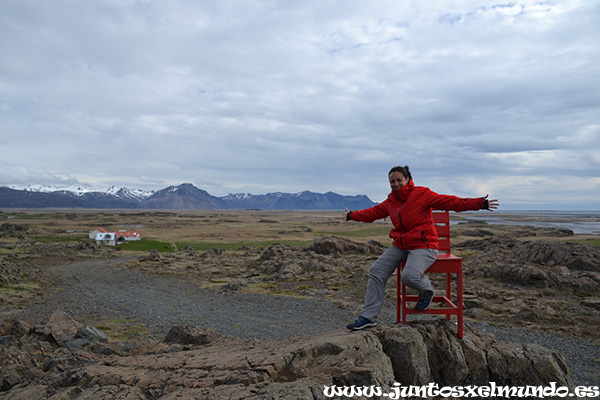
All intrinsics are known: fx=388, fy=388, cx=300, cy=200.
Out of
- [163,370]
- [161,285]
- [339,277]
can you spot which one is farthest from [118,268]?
[163,370]

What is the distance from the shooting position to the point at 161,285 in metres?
29.6

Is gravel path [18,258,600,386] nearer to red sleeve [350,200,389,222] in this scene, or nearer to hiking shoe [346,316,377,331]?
hiking shoe [346,316,377,331]

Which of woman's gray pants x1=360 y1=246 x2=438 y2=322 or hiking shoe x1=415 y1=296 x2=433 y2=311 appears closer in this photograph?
woman's gray pants x1=360 y1=246 x2=438 y2=322

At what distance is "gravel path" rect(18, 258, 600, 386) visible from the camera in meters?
14.0

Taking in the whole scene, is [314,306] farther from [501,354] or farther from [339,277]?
[501,354]

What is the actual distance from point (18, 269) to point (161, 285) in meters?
11.9

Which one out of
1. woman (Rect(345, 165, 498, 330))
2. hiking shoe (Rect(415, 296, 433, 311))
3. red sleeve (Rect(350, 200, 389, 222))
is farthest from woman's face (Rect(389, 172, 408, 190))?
hiking shoe (Rect(415, 296, 433, 311))

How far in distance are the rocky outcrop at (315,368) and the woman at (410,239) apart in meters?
0.56

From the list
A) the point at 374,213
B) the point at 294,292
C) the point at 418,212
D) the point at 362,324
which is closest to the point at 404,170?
the point at 418,212

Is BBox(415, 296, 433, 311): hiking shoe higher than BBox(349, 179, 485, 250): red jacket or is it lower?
lower

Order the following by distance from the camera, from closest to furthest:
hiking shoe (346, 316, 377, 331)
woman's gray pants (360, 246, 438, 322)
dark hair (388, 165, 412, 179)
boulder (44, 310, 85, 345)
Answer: woman's gray pants (360, 246, 438, 322), hiking shoe (346, 316, 377, 331), dark hair (388, 165, 412, 179), boulder (44, 310, 85, 345)

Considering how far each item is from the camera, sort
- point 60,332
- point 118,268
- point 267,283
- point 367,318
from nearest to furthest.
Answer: point 367,318, point 60,332, point 267,283, point 118,268

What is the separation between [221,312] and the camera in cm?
2030

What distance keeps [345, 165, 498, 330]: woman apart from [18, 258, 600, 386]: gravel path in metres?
7.26
